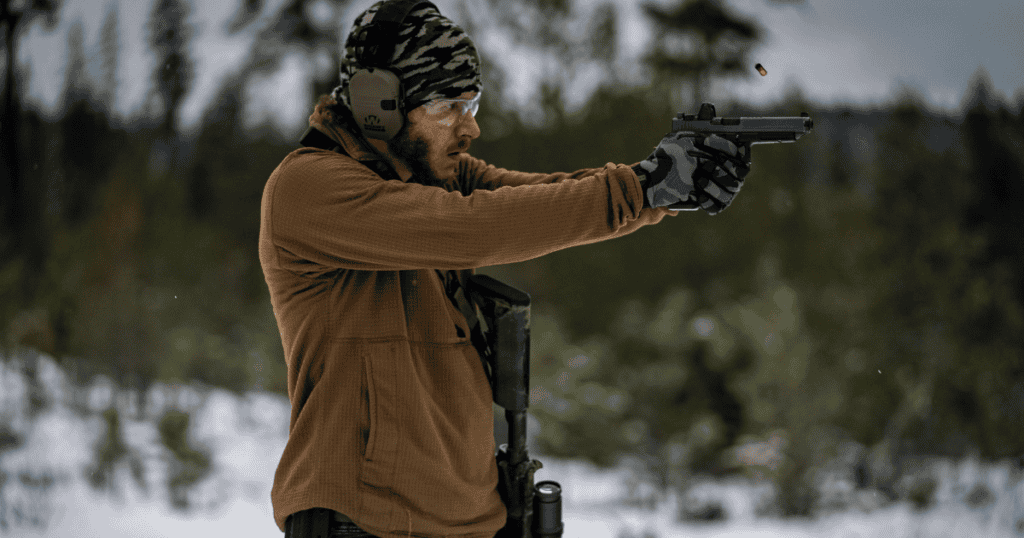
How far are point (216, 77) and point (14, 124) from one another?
952 mm

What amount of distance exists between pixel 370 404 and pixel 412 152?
0.34 m

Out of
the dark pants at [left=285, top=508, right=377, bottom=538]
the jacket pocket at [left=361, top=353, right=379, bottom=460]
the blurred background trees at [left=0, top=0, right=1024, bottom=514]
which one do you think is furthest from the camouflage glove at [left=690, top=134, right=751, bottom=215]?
the blurred background trees at [left=0, top=0, right=1024, bottom=514]

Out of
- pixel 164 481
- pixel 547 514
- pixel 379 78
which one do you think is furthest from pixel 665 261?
pixel 164 481

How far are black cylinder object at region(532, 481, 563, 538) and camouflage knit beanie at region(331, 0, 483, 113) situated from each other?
2.05ft

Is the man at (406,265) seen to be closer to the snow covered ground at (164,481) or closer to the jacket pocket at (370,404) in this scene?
the jacket pocket at (370,404)

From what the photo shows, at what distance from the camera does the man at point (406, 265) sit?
69 cm

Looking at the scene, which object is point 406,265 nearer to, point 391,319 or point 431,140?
point 391,319

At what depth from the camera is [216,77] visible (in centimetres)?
271

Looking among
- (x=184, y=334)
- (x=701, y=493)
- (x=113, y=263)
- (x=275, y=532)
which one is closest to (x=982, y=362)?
(x=701, y=493)

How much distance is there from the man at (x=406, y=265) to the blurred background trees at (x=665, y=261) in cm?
177

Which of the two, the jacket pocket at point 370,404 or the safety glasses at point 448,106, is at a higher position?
the safety glasses at point 448,106

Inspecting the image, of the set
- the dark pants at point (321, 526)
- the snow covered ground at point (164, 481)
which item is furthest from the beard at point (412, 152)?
the snow covered ground at point (164, 481)

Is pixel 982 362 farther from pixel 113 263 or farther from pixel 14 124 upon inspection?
pixel 14 124

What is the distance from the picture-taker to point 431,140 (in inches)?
32.9
